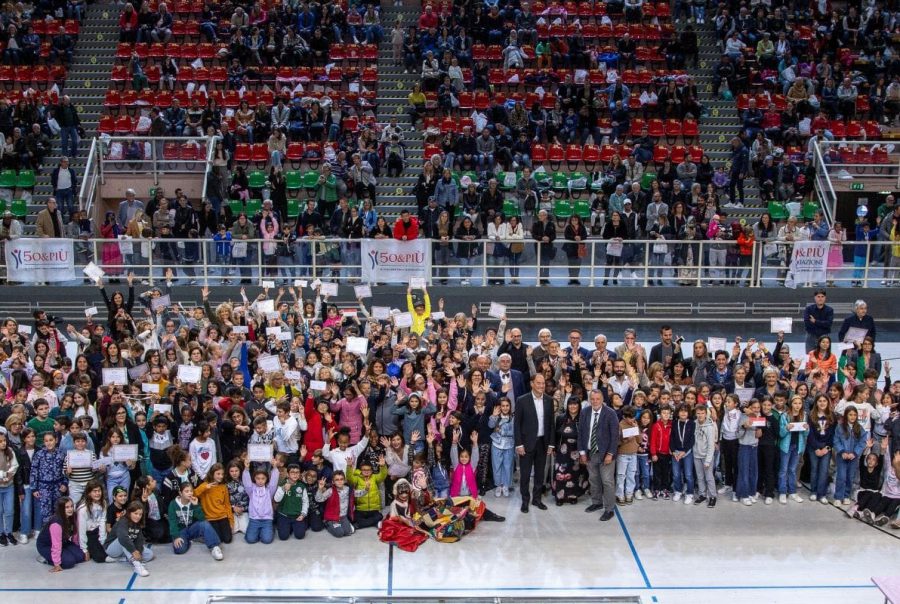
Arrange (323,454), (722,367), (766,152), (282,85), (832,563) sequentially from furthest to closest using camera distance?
(282,85) → (766,152) → (722,367) → (323,454) → (832,563)

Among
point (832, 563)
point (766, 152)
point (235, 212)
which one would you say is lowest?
point (832, 563)

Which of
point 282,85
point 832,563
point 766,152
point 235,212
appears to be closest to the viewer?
point 832,563

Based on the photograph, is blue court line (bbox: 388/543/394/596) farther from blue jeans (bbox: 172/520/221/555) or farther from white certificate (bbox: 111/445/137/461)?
white certificate (bbox: 111/445/137/461)

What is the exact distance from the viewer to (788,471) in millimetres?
13461

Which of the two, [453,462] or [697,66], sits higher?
[697,66]

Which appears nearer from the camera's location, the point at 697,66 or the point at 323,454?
the point at 323,454

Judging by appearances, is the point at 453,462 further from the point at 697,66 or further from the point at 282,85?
the point at 697,66

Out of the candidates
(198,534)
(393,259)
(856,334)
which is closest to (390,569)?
(198,534)

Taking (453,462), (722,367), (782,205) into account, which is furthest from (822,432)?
(782,205)

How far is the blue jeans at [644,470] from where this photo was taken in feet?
44.0

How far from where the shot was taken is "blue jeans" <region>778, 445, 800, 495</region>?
13289mm

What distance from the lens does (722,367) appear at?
14297 millimetres

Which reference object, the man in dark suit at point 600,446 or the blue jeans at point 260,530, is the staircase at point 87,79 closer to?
the blue jeans at point 260,530

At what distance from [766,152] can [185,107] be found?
15.6 metres
